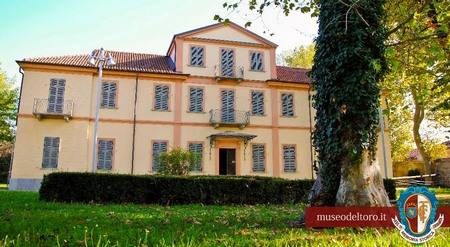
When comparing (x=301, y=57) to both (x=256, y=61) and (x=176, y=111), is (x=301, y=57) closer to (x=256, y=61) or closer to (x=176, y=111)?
(x=256, y=61)

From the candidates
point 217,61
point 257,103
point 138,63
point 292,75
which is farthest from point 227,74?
point 138,63

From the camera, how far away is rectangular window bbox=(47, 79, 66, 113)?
22312mm

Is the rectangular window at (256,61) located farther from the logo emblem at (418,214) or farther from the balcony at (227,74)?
the logo emblem at (418,214)

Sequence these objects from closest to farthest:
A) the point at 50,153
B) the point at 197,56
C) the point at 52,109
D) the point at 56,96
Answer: the point at 50,153, the point at 52,109, the point at 56,96, the point at 197,56

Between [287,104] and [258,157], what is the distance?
14.4 ft

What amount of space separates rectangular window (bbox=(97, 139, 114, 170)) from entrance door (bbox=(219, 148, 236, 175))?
6843mm

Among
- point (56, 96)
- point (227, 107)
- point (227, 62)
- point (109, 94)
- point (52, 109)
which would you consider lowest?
point (52, 109)

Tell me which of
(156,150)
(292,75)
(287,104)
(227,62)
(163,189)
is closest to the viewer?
(163,189)

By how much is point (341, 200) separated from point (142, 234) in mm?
3277

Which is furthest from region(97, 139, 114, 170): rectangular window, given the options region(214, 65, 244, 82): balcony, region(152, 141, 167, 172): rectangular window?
region(214, 65, 244, 82): balcony

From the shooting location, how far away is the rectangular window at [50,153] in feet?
71.4

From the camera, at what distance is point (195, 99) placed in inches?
960

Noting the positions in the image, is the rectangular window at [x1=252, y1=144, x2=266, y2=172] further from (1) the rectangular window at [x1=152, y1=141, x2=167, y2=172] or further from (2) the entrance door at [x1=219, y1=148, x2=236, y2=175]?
(1) the rectangular window at [x1=152, y1=141, x2=167, y2=172]

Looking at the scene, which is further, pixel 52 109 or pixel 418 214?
pixel 52 109
